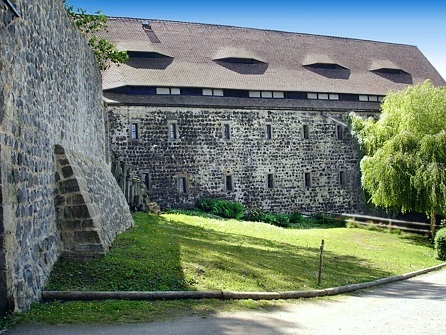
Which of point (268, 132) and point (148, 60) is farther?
point (268, 132)

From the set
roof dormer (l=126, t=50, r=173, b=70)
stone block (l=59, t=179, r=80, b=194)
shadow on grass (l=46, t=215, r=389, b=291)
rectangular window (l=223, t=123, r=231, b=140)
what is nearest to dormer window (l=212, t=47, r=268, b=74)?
roof dormer (l=126, t=50, r=173, b=70)

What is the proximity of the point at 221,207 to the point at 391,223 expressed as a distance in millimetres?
8617

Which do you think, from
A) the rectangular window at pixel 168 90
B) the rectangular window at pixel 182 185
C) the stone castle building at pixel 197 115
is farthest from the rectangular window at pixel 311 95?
the rectangular window at pixel 182 185

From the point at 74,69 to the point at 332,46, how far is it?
2609cm

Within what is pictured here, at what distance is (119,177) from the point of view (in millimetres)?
19797

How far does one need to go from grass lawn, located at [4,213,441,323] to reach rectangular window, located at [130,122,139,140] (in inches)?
271

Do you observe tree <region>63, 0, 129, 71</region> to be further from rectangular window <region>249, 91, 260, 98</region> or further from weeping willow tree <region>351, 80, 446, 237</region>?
weeping willow tree <region>351, 80, 446, 237</region>

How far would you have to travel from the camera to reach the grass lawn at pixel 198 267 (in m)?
8.09

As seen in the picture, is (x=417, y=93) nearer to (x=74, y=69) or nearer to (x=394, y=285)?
(x=394, y=285)

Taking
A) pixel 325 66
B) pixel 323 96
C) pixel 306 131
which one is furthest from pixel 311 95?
pixel 325 66

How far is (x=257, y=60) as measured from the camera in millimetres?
31188

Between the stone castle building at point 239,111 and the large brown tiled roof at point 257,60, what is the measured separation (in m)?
0.08

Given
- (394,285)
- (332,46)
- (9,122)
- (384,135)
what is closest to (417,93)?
(384,135)

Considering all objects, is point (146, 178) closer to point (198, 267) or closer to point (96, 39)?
point (96, 39)
